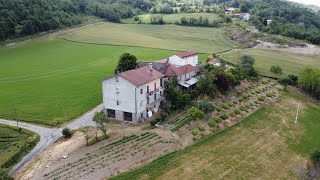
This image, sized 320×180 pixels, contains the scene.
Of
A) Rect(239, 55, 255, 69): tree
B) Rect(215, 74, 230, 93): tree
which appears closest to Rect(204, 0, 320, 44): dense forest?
Rect(239, 55, 255, 69): tree

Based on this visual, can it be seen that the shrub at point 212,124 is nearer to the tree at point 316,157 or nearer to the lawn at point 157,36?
the tree at point 316,157

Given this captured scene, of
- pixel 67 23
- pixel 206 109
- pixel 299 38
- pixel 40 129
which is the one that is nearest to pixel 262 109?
pixel 206 109

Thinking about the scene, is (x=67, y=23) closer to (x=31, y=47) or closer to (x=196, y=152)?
(x=31, y=47)

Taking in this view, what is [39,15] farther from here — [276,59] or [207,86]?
[207,86]

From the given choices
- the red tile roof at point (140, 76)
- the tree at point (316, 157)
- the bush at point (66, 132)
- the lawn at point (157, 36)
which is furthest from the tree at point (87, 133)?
the lawn at point (157, 36)

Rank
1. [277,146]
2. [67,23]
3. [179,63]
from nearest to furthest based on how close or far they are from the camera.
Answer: [277,146], [179,63], [67,23]

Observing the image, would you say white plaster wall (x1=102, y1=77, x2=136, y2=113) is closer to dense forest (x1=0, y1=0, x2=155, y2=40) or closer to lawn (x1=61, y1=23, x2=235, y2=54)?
lawn (x1=61, y1=23, x2=235, y2=54)
